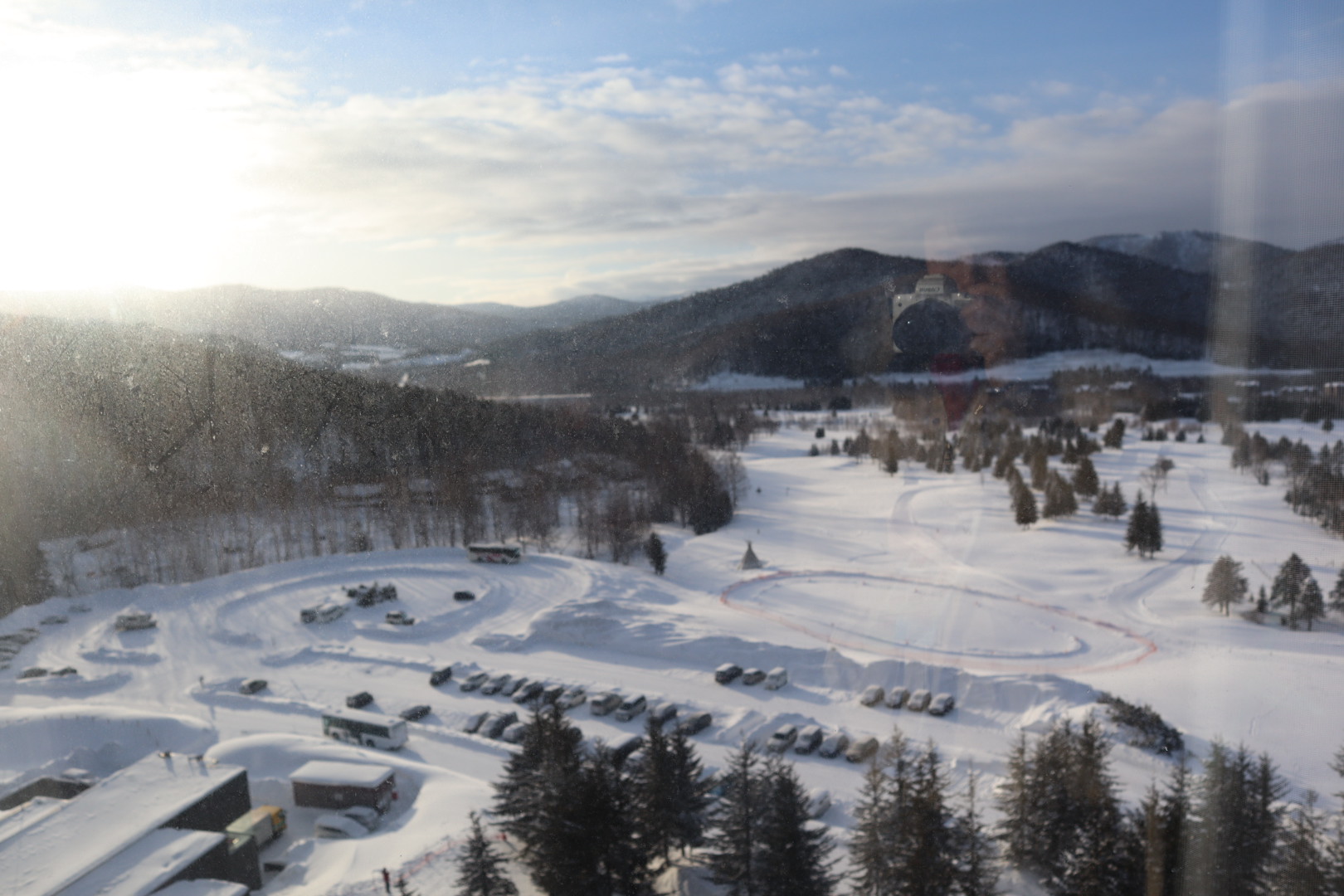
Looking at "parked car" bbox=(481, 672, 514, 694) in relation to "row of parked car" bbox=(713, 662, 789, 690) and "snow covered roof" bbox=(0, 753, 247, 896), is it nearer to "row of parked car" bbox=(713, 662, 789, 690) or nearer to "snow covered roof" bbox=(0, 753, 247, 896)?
"row of parked car" bbox=(713, 662, 789, 690)

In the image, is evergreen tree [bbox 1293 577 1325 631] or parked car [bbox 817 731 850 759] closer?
parked car [bbox 817 731 850 759]

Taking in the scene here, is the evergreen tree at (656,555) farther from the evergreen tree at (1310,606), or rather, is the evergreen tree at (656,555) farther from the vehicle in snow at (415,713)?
the evergreen tree at (1310,606)

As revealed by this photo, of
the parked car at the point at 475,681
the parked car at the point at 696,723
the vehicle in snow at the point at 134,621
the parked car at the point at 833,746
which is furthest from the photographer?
the vehicle in snow at the point at 134,621

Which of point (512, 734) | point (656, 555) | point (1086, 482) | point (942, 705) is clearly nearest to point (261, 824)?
point (512, 734)

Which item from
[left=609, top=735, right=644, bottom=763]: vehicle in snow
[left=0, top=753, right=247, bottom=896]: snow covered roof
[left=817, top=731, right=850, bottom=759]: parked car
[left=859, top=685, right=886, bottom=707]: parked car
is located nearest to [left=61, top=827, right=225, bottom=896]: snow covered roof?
[left=0, top=753, right=247, bottom=896]: snow covered roof

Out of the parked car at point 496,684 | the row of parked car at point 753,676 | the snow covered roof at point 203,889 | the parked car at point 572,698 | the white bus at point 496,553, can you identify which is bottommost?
the row of parked car at point 753,676

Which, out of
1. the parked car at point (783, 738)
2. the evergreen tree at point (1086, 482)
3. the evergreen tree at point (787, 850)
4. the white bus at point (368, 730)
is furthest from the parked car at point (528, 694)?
the evergreen tree at point (1086, 482)

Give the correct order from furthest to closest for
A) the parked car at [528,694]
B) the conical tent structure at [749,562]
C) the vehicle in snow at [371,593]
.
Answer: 1. the conical tent structure at [749,562]
2. the vehicle in snow at [371,593]
3. the parked car at [528,694]
